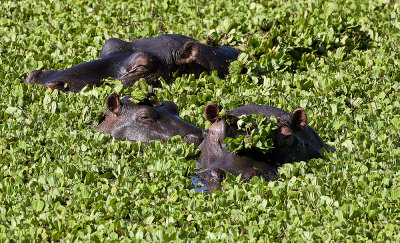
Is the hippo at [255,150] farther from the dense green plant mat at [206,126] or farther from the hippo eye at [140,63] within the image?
the hippo eye at [140,63]

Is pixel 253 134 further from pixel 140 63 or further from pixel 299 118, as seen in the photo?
pixel 140 63

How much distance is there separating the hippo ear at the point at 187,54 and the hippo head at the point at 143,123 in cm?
173

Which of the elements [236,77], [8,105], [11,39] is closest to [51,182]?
[8,105]

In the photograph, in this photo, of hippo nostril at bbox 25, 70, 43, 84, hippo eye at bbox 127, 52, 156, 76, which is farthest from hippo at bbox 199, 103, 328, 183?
hippo nostril at bbox 25, 70, 43, 84

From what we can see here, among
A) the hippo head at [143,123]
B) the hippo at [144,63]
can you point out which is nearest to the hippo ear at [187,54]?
the hippo at [144,63]

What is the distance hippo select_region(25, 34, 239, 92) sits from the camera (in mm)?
10188

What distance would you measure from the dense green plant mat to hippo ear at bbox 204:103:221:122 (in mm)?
396

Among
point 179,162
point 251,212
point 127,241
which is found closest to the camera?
Result: point 127,241

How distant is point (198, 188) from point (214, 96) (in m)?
2.72

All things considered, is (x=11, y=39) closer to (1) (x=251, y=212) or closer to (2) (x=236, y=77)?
(2) (x=236, y=77)

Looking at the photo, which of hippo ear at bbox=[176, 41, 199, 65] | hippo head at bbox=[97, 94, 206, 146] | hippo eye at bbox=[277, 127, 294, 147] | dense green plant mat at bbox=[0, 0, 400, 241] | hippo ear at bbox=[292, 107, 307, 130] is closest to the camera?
dense green plant mat at bbox=[0, 0, 400, 241]

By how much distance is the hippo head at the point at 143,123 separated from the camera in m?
8.70

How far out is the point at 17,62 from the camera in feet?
35.6

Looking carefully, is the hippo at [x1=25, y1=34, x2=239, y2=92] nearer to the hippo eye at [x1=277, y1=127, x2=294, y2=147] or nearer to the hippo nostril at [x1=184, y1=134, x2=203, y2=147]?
the hippo nostril at [x1=184, y1=134, x2=203, y2=147]
